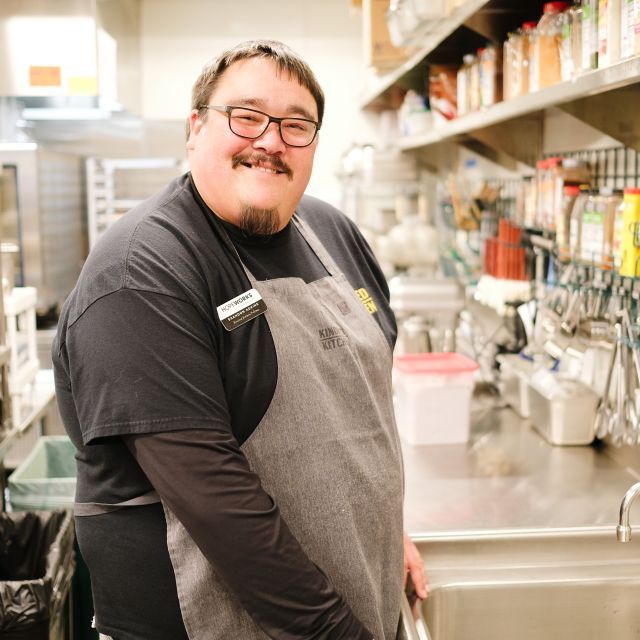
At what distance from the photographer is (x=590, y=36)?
5.58 feet

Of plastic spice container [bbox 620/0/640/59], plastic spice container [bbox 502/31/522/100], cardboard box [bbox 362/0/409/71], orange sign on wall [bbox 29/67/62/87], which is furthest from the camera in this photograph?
orange sign on wall [bbox 29/67/62/87]

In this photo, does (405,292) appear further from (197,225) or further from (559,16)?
(197,225)

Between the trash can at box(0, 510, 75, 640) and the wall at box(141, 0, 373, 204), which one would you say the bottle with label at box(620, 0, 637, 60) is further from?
the wall at box(141, 0, 373, 204)

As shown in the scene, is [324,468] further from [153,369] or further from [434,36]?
[434,36]

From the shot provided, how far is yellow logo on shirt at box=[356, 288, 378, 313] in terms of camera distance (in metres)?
1.58

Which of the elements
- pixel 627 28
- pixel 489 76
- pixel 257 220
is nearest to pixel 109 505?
pixel 257 220

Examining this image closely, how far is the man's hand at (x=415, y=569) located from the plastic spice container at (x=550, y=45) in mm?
1126

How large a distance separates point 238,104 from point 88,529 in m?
0.70

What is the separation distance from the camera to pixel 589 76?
1.58 meters

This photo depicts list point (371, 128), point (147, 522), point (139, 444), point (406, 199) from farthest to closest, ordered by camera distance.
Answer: point (371, 128)
point (406, 199)
point (147, 522)
point (139, 444)

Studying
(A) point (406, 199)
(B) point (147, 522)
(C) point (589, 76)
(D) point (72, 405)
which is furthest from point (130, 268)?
(A) point (406, 199)

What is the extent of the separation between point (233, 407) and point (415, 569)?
621 millimetres

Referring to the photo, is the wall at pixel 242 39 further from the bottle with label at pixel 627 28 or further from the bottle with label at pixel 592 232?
the bottle with label at pixel 627 28

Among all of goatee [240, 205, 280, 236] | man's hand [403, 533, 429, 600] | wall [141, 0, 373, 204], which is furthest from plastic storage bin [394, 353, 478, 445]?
wall [141, 0, 373, 204]
